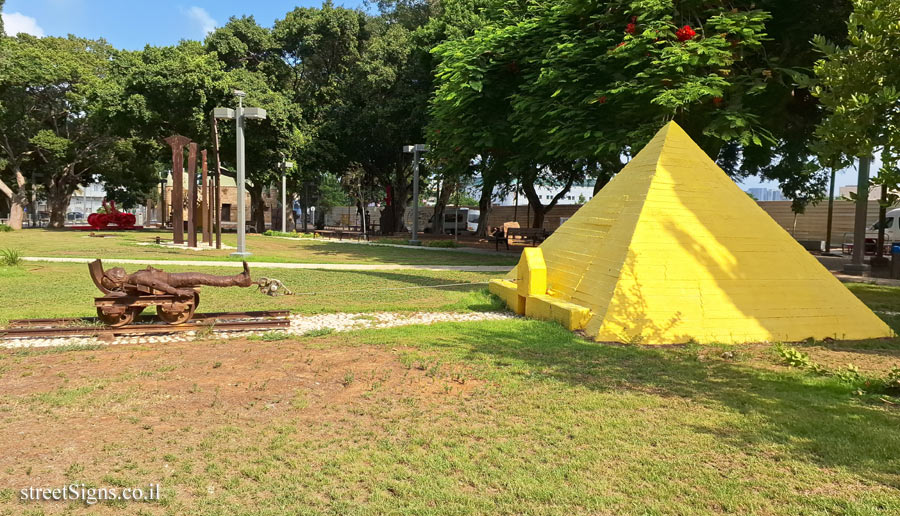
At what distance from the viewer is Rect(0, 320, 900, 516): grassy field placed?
3.35 metres

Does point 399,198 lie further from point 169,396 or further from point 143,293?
point 169,396

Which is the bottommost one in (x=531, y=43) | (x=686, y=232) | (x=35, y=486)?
(x=35, y=486)

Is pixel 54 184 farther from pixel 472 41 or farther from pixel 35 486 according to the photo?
pixel 35 486

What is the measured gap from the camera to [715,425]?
14.8 feet

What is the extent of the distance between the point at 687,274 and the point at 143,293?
781 cm

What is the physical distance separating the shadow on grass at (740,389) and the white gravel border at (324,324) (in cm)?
121

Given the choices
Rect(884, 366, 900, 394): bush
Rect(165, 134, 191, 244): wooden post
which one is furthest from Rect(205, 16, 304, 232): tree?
Rect(884, 366, 900, 394): bush

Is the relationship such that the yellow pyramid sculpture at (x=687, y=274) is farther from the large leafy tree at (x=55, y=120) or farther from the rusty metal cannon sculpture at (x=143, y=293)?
the large leafy tree at (x=55, y=120)

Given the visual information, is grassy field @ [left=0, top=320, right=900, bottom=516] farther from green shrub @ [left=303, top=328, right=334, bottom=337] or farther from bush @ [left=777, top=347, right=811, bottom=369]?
green shrub @ [left=303, top=328, right=334, bottom=337]

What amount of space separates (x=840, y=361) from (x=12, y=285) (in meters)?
15.1

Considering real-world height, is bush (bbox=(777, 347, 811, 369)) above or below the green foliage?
below

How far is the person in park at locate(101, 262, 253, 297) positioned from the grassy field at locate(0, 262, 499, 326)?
1.62 m

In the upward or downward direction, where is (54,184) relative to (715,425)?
upward

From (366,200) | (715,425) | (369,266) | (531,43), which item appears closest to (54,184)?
(366,200)
